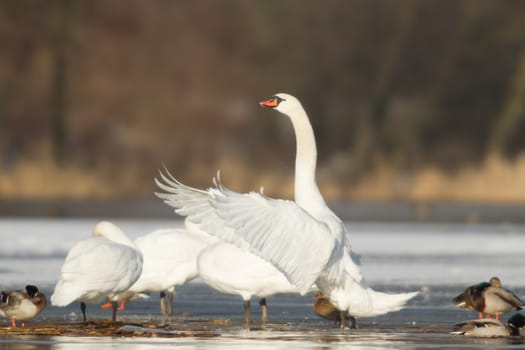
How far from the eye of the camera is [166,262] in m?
12.2

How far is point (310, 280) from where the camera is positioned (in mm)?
10250

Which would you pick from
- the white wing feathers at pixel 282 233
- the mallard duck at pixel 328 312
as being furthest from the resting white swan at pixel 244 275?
the white wing feathers at pixel 282 233

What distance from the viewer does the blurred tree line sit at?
35.4 meters

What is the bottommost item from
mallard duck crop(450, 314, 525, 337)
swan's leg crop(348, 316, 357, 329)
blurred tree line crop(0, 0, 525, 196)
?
mallard duck crop(450, 314, 525, 337)

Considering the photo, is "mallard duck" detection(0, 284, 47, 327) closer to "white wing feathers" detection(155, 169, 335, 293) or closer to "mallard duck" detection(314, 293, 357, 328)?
"white wing feathers" detection(155, 169, 335, 293)

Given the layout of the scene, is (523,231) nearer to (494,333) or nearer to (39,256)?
(39,256)

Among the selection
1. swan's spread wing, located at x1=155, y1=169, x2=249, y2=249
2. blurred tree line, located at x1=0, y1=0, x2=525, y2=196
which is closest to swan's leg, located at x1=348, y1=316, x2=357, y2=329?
swan's spread wing, located at x1=155, y1=169, x2=249, y2=249

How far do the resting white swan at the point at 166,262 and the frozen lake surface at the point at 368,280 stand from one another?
0.21 m

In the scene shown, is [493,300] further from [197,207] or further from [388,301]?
[197,207]

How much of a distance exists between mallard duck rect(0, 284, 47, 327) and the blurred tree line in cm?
2027

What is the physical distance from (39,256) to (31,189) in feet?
42.0

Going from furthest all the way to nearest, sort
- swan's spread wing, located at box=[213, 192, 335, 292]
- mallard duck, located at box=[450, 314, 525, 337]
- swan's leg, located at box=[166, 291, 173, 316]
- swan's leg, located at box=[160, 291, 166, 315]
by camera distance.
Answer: swan's leg, located at box=[160, 291, 166, 315] < swan's leg, located at box=[166, 291, 173, 316] < swan's spread wing, located at box=[213, 192, 335, 292] < mallard duck, located at box=[450, 314, 525, 337]

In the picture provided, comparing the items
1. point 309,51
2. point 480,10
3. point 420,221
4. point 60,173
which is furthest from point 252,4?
point 420,221

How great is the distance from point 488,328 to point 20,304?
3564mm
